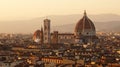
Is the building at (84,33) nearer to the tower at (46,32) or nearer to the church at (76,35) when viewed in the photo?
the church at (76,35)

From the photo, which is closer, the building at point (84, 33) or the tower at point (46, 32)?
the tower at point (46, 32)

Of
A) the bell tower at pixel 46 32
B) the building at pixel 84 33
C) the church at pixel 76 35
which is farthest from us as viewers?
the building at pixel 84 33

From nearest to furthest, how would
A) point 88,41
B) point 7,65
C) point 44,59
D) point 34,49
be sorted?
point 7,65 → point 44,59 → point 34,49 → point 88,41

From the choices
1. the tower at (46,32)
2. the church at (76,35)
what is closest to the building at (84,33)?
the church at (76,35)

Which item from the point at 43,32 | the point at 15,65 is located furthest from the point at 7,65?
the point at 43,32

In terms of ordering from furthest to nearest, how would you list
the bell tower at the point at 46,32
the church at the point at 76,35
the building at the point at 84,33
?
the building at the point at 84,33
the church at the point at 76,35
the bell tower at the point at 46,32

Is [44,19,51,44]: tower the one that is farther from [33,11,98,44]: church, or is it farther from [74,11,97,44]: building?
[74,11,97,44]: building

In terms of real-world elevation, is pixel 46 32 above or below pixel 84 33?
above

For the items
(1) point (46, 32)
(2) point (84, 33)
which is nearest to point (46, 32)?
(1) point (46, 32)

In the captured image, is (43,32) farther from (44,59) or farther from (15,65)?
(15,65)

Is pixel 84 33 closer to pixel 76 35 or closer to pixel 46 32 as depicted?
pixel 76 35

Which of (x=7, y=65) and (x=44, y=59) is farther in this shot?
(x=44, y=59)
